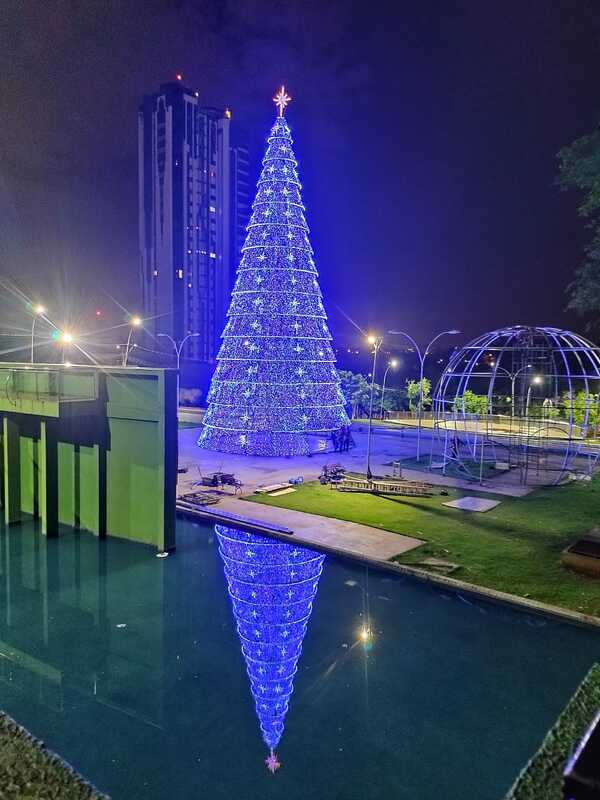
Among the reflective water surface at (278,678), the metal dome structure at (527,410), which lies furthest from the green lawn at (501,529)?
the metal dome structure at (527,410)

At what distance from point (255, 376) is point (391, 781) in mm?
19173

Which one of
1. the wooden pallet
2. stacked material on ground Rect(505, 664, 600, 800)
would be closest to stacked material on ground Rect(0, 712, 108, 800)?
stacked material on ground Rect(505, 664, 600, 800)

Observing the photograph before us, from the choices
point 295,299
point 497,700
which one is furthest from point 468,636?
point 295,299

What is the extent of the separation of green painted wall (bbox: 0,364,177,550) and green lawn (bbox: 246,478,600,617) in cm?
468

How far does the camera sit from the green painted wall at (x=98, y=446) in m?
13.4

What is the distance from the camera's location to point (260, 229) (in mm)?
24922

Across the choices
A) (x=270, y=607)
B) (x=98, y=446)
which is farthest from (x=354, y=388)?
(x=270, y=607)

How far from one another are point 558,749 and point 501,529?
352 inches

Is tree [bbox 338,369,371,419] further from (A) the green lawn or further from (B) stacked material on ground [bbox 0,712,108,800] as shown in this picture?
(B) stacked material on ground [bbox 0,712,108,800]

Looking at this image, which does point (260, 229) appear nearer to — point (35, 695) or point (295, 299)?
point (295, 299)

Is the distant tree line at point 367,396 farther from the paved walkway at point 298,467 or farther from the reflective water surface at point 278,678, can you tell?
the reflective water surface at point 278,678

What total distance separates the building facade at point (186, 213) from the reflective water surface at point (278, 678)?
218 ft

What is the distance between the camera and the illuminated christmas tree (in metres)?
23.9

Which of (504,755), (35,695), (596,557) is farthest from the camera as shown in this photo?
(596,557)
